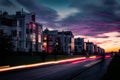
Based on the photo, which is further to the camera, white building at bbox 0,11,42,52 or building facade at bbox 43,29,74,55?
building facade at bbox 43,29,74,55

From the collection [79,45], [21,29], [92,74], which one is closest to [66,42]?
[79,45]

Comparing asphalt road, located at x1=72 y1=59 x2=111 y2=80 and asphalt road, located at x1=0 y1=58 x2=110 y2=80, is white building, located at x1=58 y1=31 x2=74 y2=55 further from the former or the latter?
asphalt road, located at x1=0 y1=58 x2=110 y2=80

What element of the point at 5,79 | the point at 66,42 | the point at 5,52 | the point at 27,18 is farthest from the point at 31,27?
the point at 5,79

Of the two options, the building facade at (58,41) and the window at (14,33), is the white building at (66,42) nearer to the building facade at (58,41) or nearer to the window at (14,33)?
the building facade at (58,41)

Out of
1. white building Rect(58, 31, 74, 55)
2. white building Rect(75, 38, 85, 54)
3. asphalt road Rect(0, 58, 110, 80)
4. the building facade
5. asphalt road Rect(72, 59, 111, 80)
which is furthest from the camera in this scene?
white building Rect(75, 38, 85, 54)

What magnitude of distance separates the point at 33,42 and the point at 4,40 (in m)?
30.6

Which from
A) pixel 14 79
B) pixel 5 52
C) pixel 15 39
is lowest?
pixel 14 79

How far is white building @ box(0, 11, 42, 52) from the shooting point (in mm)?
55125

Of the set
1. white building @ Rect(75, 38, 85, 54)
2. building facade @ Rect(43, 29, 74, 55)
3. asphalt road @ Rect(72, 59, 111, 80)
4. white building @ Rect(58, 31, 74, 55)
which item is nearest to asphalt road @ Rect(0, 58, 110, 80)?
asphalt road @ Rect(72, 59, 111, 80)

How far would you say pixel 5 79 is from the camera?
620 inches

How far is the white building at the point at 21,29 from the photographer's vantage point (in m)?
55.1

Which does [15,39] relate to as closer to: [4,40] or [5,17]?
[5,17]

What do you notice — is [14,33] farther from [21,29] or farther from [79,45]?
[79,45]

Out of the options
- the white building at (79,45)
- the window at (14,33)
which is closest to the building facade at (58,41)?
the window at (14,33)
